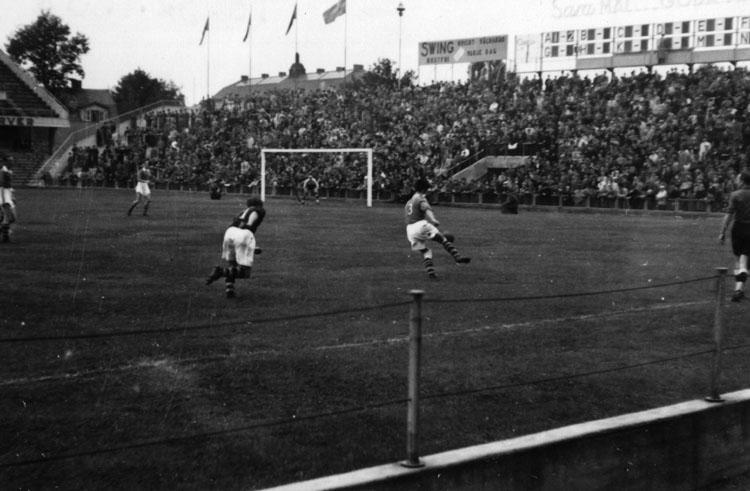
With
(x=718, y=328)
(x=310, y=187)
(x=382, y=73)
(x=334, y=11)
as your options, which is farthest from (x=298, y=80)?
(x=718, y=328)

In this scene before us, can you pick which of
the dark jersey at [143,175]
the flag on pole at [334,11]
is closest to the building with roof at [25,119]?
the flag on pole at [334,11]

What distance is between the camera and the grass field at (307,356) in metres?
6.45

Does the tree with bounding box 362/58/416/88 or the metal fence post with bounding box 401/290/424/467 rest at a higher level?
the tree with bounding box 362/58/416/88

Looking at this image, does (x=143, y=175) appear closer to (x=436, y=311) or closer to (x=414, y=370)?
(x=436, y=311)

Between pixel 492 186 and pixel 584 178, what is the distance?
512 centimetres

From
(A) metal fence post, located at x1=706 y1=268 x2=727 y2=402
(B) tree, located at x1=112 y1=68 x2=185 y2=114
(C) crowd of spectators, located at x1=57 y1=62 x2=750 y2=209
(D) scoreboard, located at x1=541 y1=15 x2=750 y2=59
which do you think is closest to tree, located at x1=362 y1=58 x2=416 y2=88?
(B) tree, located at x1=112 y1=68 x2=185 y2=114

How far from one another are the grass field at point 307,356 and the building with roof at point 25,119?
45219mm

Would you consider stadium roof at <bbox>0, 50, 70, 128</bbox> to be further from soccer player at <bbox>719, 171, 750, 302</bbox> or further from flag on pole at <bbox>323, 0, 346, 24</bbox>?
soccer player at <bbox>719, 171, 750, 302</bbox>

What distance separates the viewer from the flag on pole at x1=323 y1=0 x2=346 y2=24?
55.8 m

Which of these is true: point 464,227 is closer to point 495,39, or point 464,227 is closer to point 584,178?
point 584,178

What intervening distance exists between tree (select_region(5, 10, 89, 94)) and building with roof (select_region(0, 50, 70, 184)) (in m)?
11.8

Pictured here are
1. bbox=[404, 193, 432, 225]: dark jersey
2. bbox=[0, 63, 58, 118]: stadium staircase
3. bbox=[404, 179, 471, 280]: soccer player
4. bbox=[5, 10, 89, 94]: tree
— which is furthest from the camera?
bbox=[5, 10, 89, 94]: tree

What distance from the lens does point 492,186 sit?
139 ft

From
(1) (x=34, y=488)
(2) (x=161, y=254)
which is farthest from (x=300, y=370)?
(2) (x=161, y=254)
